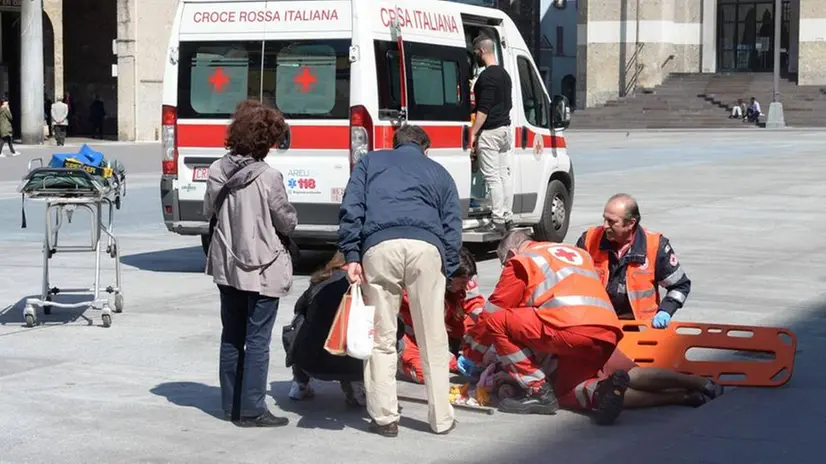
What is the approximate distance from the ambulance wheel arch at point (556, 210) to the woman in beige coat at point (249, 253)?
8.65 m

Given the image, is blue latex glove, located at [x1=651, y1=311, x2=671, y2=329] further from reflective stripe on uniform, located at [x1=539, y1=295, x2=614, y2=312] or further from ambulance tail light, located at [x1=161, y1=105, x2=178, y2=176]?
ambulance tail light, located at [x1=161, y1=105, x2=178, y2=176]

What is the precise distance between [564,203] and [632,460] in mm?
9914

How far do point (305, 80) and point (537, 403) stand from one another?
615cm

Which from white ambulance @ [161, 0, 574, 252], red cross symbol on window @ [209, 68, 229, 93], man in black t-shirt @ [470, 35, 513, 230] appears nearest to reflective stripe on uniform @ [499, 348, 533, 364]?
white ambulance @ [161, 0, 574, 252]

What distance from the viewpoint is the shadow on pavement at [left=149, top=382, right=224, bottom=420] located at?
26.5ft

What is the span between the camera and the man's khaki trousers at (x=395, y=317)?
7195mm

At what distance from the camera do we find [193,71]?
13711 millimetres

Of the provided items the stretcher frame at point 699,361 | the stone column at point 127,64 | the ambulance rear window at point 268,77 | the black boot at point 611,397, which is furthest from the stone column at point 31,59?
the black boot at point 611,397

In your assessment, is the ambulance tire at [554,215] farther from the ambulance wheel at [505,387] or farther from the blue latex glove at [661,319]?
the ambulance wheel at [505,387]

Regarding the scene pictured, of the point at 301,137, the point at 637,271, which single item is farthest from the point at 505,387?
the point at 301,137

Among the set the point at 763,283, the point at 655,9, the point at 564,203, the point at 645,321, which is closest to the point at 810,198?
the point at 564,203

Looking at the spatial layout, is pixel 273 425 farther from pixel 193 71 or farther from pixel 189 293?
pixel 193 71

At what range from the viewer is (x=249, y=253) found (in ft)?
24.6

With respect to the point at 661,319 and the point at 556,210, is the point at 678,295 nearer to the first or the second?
the point at 661,319
